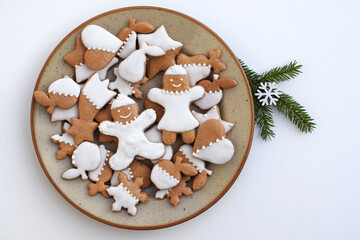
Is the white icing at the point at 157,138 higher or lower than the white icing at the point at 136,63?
lower

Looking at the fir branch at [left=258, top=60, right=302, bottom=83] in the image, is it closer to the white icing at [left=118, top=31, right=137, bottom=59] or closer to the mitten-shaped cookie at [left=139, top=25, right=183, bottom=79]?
the mitten-shaped cookie at [left=139, top=25, right=183, bottom=79]

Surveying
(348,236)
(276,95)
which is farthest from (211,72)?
(348,236)

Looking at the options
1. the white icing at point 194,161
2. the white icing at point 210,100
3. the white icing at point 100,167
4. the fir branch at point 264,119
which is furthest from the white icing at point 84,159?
the fir branch at point 264,119

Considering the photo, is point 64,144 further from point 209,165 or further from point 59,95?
point 209,165

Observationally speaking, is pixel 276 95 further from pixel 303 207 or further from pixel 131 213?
pixel 131 213

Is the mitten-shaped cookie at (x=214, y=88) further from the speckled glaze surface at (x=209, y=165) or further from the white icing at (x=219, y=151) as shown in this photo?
the white icing at (x=219, y=151)

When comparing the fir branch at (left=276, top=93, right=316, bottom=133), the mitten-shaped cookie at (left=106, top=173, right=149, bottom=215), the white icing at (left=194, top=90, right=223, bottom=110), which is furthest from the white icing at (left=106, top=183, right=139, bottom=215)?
the fir branch at (left=276, top=93, right=316, bottom=133)
